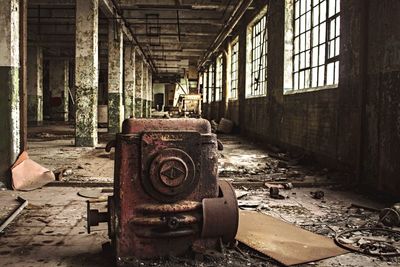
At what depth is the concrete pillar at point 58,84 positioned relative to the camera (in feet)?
82.9

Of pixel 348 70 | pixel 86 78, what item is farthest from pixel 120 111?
pixel 348 70

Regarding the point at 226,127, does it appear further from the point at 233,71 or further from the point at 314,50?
the point at 314,50

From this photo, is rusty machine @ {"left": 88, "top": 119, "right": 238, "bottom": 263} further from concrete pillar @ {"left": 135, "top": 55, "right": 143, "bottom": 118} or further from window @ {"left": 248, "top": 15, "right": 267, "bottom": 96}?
concrete pillar @ {"left": 135, "top": 55, "right": 143, "bottom": 118}

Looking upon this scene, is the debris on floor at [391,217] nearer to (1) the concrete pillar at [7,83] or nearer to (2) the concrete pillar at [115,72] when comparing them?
(1) the concrete pillar at [7,83]

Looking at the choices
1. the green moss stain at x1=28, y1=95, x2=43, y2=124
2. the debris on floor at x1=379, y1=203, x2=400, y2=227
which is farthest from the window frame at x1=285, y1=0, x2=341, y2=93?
the green moss stain at x1=28, y1=95, x2=43, y2=124

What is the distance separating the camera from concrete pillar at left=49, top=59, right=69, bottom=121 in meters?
25.3

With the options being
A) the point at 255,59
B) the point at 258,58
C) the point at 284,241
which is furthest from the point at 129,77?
the point at 284,241

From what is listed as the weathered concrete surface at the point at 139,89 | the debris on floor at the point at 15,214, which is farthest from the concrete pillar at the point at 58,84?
the debris on floor at the point at 15,214

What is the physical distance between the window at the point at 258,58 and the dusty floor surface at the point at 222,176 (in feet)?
15.0

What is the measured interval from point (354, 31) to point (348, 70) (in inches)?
23.7

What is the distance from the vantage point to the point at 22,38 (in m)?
6.05

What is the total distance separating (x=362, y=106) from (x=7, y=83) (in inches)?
203

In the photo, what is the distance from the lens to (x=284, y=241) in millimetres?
3520

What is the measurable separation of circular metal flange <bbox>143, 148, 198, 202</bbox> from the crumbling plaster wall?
316 cm
